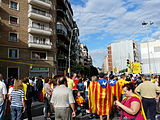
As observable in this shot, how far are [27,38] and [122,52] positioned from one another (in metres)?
75.8

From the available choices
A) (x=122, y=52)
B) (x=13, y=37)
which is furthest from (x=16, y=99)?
(x=122, y=52)

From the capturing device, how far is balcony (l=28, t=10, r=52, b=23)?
93.8 ft

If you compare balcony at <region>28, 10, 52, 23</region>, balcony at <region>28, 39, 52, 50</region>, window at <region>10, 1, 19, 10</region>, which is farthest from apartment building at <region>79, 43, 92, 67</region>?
window at <region>10, 1, 19, 10</region>

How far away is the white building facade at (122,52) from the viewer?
9300 cm

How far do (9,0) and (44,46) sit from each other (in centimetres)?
955

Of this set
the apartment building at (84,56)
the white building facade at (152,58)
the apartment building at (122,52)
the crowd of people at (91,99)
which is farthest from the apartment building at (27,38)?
the apartment building at (122,52)

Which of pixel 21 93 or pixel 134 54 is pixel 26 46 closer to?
pixel 21 93

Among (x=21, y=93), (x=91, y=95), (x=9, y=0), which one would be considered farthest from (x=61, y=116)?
(x=9, y=0)

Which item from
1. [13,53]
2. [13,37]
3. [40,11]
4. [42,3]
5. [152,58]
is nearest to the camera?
[13,53]

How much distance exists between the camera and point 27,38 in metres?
28.3

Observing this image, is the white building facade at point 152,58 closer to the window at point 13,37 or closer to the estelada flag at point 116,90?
the window at point 13,37

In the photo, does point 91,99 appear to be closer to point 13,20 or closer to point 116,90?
point 116,90

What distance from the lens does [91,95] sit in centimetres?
698

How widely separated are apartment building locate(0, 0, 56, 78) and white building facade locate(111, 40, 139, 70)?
223ft
